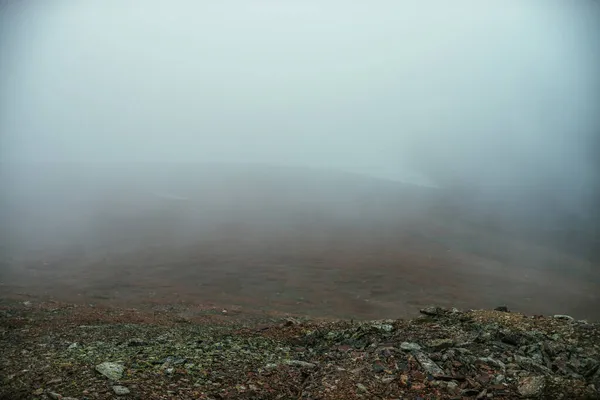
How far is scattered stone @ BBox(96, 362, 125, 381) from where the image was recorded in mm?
5476

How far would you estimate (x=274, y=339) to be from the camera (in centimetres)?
778

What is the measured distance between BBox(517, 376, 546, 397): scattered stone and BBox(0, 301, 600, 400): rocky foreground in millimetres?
15

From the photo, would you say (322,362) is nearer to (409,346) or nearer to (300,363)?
(300,363)

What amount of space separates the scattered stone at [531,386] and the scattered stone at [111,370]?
5.10m

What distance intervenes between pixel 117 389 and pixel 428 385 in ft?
12.8

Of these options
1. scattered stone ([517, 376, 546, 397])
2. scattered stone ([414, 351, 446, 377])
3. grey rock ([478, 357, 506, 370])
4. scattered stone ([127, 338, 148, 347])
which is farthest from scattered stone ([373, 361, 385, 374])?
scattered stone ([127, 338, 148, 347])

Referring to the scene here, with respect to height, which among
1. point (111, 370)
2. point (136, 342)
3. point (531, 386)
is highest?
point (531, 386)

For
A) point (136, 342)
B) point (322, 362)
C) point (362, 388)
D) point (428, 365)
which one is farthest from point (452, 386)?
point (136, 342)

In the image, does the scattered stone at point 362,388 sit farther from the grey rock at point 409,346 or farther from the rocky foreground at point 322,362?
the grey rock at point 409,346

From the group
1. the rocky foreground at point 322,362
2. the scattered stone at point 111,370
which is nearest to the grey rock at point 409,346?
the rocky foreground at point 322,362

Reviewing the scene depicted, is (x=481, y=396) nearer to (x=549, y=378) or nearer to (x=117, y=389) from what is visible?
(x=549, y=378)

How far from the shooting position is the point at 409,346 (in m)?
6.39

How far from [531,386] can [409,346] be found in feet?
5.62

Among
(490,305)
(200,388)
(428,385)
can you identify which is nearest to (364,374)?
(428,385)
